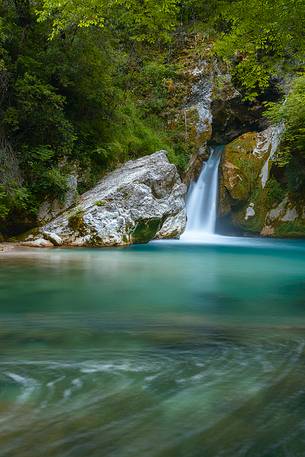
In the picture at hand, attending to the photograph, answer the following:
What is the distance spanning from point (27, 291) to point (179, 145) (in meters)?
14.7

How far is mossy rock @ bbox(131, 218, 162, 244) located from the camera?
13.0 m

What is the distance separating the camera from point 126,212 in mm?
12516

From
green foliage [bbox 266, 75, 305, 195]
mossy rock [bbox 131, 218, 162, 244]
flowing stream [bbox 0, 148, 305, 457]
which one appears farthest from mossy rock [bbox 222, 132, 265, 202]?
flowing stream [bbox 0, 148, 305, 457]

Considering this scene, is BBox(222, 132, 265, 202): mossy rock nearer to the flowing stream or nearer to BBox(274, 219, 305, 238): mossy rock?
BBox(274, 219, 305, 238): mossy rock

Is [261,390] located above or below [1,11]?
below

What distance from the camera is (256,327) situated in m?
3.96

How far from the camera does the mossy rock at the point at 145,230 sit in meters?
13.0

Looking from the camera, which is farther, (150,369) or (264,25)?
(264,25)

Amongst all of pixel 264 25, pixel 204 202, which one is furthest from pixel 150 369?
pixel 204 202

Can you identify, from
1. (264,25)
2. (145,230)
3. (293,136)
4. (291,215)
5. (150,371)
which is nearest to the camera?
(150,371)

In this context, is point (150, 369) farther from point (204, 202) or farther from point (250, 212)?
point (250, 212)

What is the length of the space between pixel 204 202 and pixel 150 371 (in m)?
16.6

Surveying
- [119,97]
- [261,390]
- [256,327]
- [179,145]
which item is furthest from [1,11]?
[261,390]

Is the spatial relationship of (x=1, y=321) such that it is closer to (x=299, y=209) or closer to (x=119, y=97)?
(x=119, y=97)
